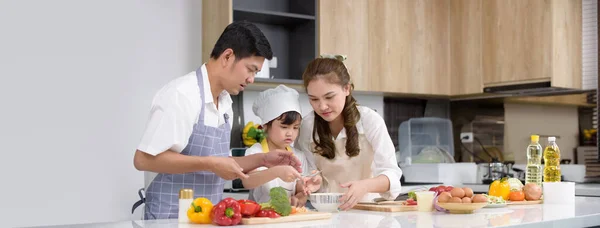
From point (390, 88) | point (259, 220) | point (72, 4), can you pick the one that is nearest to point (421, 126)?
point (390, 88)

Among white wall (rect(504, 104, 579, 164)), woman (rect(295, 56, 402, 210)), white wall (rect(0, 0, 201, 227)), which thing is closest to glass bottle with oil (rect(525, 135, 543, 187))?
woman (rect(295, 56, 402, 210))

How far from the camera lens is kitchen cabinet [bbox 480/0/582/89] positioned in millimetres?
5035

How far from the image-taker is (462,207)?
2666 mm

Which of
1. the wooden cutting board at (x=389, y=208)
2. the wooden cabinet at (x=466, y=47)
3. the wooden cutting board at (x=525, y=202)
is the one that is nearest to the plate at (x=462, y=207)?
the wooden cutting board at (x=389, y=208)

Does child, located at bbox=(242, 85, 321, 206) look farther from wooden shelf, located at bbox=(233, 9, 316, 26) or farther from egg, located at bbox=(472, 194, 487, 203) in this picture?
wooden shelf, located at bbox=(233, 9, 316, 26)

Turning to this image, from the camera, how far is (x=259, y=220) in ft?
7.49

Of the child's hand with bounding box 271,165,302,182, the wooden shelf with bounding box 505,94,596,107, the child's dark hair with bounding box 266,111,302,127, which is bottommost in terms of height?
the child's hand with bounding box 271,165,302,182

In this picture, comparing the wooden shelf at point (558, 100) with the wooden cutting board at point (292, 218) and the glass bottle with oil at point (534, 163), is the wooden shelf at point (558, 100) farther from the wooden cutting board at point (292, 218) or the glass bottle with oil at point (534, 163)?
the wooden cutting board at point (292, 218)

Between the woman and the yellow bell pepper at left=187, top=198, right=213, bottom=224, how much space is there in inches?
31.6

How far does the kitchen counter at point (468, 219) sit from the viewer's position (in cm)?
228

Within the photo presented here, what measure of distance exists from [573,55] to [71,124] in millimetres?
3358

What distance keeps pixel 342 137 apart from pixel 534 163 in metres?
0.93

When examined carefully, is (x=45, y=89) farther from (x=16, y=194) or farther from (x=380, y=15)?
(x=380, y=15)

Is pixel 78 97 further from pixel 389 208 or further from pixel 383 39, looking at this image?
pixel 389 208
